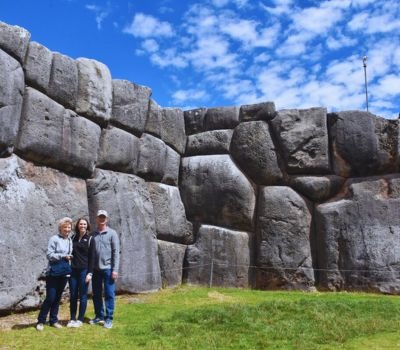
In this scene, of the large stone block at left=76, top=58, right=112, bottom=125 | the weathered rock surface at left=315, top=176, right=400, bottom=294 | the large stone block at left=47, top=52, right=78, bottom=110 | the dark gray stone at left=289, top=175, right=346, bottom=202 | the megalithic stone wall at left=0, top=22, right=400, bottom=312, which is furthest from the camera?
the dark gray stone at left=289, top=175, right=346, bottom=202

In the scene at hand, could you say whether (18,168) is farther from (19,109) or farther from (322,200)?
(322,200)

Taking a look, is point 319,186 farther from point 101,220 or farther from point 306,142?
point 101,220

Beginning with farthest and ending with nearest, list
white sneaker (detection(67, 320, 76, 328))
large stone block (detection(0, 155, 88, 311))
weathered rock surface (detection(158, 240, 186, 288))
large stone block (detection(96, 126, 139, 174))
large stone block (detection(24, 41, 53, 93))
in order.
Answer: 1. weathered rock surface (detection(158, 240, 186, 288))
2. large stone block (detection(96, 126, 139, 174))
3. large stone block (detection(24, 41, 53, 93))
4. large stone block (detection(0, 155, 88, 311))
5. white sneaker (detection(67, 320, 76, 328))

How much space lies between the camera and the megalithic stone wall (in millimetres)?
11242

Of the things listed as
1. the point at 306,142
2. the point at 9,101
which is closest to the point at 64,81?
the point at 9,101

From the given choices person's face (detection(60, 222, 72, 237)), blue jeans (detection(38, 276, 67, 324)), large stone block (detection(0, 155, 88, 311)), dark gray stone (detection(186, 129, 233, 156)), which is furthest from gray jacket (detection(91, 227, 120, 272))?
dark gray stone (detection(186, 129, 233, 156))

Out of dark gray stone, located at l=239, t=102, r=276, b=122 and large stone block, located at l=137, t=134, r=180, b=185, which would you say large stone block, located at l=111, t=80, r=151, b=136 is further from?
dark gray stone, located at l=239, t=102, r=276, b=122

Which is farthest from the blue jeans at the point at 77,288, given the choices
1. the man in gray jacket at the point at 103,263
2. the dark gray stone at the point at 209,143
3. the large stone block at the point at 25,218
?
the dark gray stone at the point at 209,143

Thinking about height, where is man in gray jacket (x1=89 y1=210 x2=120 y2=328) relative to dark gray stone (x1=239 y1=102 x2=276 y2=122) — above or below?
below

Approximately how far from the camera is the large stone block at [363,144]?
13.9 metres

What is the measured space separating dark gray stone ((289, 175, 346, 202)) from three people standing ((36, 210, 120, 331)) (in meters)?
7.39

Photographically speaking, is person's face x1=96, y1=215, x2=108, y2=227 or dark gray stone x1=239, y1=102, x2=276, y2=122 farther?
dark gray stone x1=239, y1=102, x2=276, y2=122

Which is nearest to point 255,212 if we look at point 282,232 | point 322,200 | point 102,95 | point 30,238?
point 282,232

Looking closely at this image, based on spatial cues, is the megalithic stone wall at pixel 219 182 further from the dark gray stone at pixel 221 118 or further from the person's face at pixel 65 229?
the person's face at pixel 65 229
